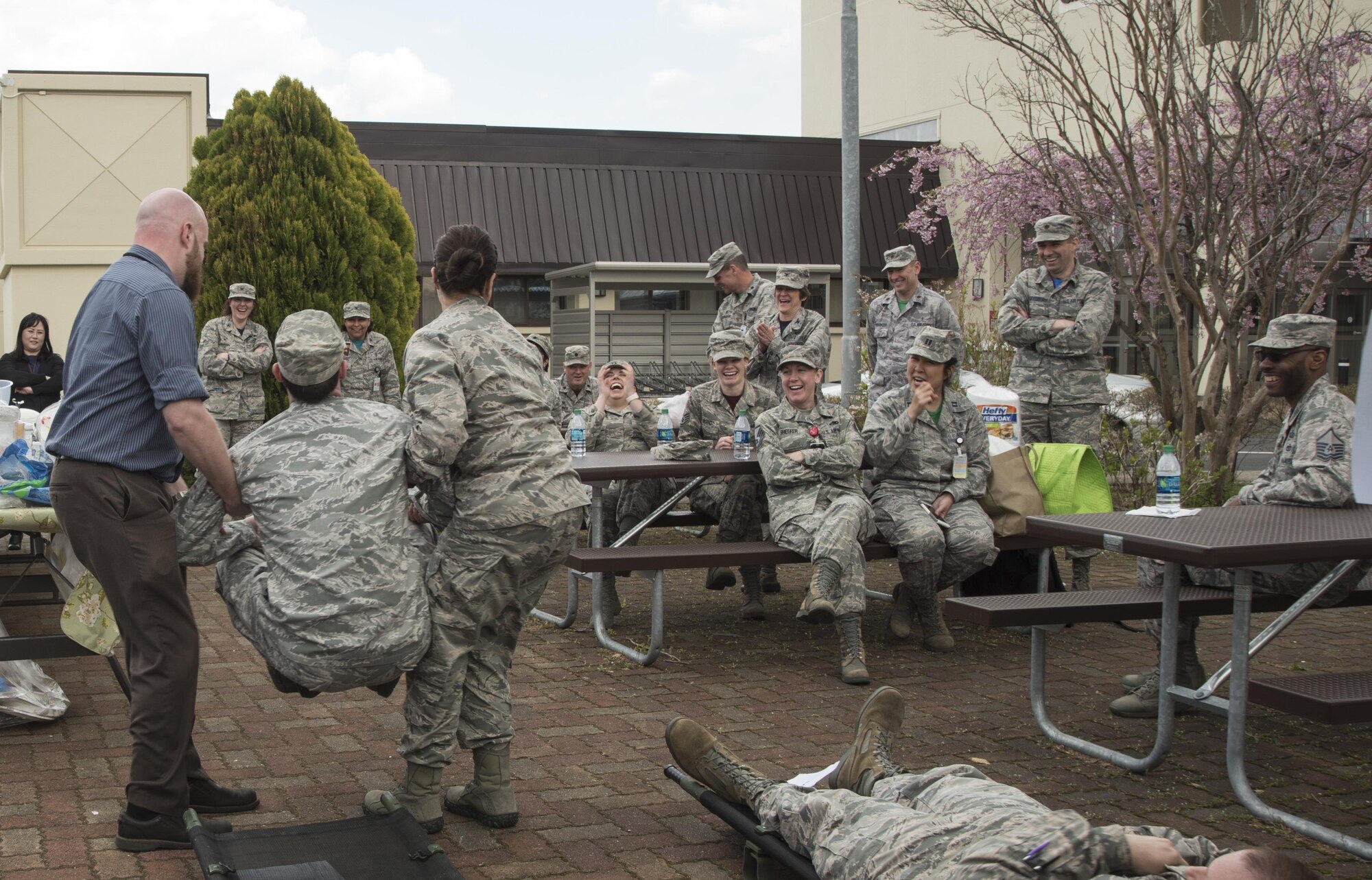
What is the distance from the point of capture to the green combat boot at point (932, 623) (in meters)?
6.65

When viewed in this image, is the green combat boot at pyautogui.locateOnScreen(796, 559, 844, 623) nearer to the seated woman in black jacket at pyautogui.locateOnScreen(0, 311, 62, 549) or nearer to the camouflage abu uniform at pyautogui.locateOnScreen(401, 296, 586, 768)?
the camouflage abu uniform at pyautogui.locateOnScreen(401, 296, 586, 768)

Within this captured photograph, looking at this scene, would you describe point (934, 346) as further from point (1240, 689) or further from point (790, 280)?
point (1240, 689)

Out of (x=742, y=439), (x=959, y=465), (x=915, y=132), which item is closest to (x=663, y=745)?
(x=742, y=439)

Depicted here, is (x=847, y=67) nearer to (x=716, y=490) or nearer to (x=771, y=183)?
(x=716, y=490)

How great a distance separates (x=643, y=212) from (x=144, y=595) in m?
16.8

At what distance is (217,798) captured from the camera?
166 inches

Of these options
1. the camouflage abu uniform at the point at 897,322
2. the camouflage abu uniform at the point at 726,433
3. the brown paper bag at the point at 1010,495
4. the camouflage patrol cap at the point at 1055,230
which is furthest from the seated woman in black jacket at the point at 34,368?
the camouflage patrol cap at the point at 1055,230

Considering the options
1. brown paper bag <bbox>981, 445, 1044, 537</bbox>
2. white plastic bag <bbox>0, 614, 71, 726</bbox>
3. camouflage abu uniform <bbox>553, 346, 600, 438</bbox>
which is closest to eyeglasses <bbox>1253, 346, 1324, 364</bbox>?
brown paper bag <bbox>981, 445, 1044, 537</bbox>

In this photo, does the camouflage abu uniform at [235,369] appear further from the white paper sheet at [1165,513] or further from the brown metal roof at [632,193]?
the white paper sheet at [1165,513]

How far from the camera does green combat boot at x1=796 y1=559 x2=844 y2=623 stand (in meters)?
5.99

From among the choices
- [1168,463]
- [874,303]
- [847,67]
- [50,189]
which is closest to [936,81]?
[847,67]

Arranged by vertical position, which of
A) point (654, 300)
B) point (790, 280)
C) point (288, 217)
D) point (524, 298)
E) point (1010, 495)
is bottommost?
point (1010, 495)

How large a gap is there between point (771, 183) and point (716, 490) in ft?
46.6

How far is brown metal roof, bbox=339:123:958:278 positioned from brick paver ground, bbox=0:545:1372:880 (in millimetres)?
12834
